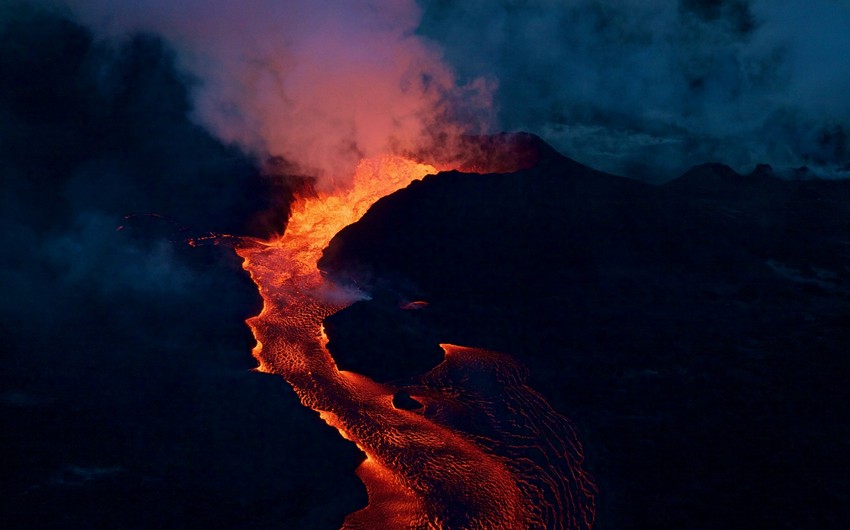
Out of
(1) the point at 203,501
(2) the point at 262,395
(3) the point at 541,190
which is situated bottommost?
(1) the point at 203,501

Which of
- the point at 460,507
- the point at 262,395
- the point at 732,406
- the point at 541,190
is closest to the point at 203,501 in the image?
the point at 262,395

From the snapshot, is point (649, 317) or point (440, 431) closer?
point (440, 431)

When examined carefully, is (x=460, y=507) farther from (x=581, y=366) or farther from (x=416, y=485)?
(x=581, y=366)

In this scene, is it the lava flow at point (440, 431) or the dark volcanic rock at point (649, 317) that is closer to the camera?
the lava flow at point (440, 431)

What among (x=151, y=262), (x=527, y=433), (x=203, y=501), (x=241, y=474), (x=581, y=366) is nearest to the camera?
(x=203, y=501)

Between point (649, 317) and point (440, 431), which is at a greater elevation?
point (649, 317)
